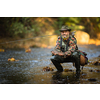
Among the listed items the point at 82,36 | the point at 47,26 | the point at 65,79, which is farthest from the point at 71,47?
the point at 47,26

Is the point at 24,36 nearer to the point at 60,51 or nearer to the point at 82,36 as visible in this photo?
the point at 82,36

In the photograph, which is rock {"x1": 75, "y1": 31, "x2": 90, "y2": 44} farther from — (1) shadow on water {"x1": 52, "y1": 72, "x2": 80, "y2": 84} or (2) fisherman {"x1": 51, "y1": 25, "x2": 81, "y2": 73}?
(1) shadow on water {"x1": 52, "y1": 72, "x2": 80, "y2": 84}

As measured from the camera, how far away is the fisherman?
4.38m

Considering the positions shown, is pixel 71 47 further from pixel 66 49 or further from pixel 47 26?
pixel 47 26

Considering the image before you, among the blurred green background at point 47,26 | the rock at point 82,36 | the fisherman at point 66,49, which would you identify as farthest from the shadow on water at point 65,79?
the rock at point 82,36

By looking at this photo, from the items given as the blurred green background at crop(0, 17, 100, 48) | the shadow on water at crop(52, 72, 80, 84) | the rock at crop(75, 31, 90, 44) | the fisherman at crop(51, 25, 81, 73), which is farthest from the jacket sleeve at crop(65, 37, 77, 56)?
the rock at crop(75, 31, 90, 44)

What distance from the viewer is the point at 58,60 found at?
15.1ft

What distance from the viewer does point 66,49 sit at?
4555 mm

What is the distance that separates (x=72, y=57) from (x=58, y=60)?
400 mm

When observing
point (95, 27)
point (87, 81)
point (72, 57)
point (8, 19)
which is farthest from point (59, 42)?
point (95, 27)

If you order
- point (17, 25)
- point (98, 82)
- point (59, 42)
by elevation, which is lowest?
point (98, 82)

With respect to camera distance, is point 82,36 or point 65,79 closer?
point 65,79

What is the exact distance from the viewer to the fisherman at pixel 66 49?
438 centimetres

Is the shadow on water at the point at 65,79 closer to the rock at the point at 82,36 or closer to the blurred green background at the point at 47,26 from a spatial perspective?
the blurred green background at the point at 47,26
